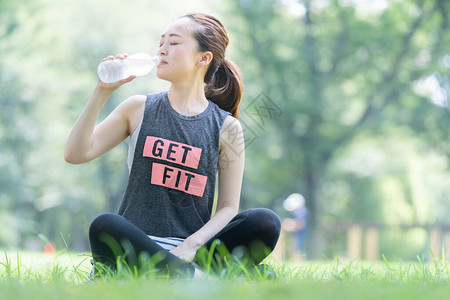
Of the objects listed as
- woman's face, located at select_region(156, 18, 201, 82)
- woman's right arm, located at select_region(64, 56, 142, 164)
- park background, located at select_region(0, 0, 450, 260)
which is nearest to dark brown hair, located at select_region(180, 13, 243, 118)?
woman's face, located at select_region(156, 18, 201, 82)

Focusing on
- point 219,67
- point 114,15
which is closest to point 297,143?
point 114,15

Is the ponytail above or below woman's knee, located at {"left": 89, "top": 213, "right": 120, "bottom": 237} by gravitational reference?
above

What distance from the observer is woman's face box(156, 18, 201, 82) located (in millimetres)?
2852

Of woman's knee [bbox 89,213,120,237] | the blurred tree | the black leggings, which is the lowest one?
the black leggings

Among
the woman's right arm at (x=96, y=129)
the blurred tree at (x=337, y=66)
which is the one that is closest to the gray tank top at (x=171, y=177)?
the woman's right arm at (x=96, y=129)

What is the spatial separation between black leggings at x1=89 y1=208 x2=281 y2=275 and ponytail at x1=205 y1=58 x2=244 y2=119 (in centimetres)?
73

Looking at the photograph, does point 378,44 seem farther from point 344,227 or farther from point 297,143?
point 344,227

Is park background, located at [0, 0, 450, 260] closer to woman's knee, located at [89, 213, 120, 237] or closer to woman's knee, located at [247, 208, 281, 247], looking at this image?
woman's knee, located at [247, 208, 281, 247]

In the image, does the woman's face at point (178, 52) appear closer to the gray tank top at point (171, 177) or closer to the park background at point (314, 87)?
the gray tank top at point (171, 177)

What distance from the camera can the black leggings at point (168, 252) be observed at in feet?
7.87

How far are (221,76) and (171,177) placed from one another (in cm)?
72

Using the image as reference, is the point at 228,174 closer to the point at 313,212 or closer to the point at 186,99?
the point at 186,99

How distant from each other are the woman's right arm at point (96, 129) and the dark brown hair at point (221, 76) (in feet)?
1.50

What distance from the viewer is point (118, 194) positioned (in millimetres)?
22109
